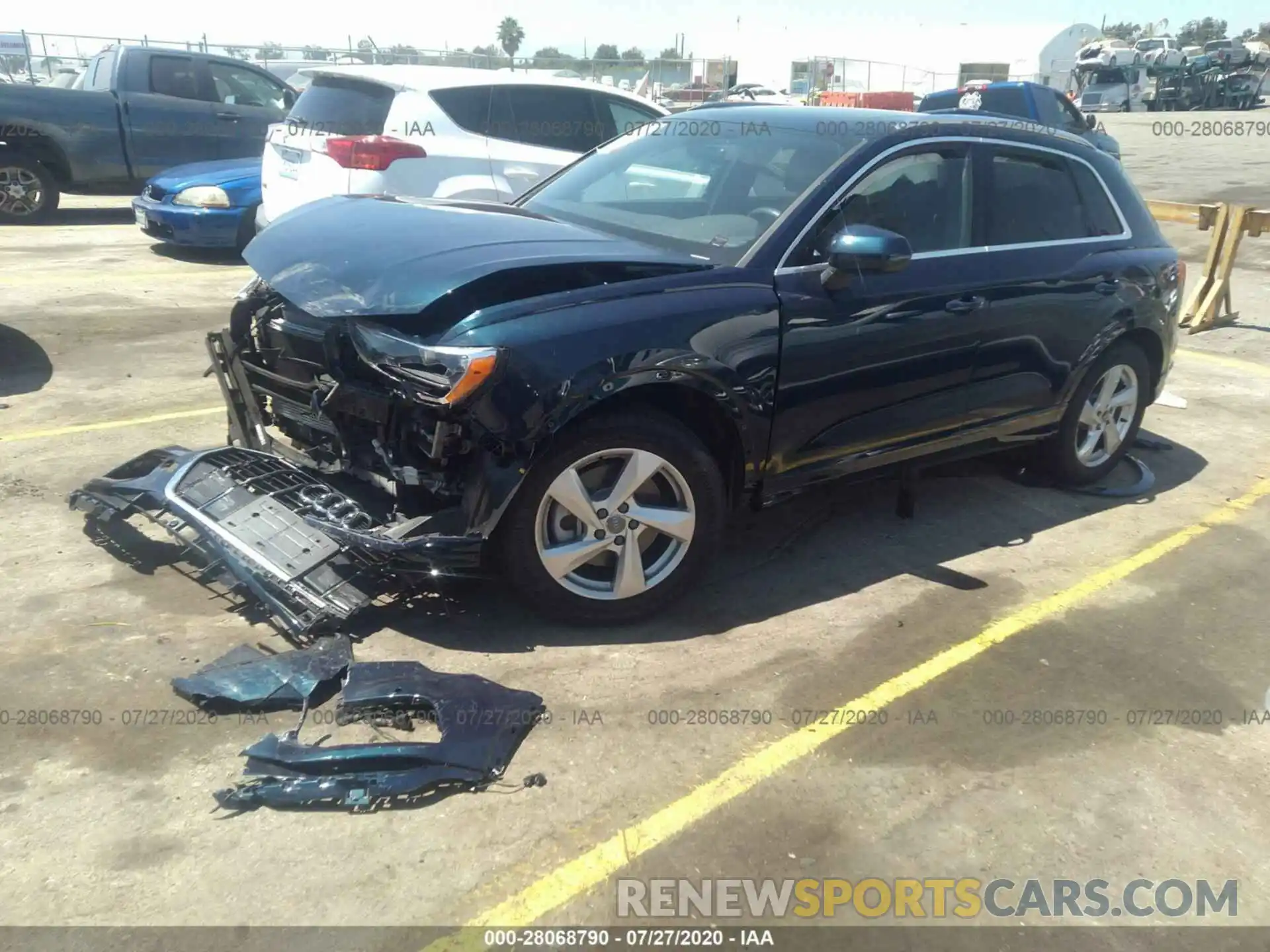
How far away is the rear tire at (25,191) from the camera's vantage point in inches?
487

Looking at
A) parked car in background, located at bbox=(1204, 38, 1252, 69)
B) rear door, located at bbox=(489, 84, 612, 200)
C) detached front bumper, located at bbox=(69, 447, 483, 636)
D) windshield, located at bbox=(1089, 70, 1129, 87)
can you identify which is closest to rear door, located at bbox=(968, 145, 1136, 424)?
detached front bumper, located at bbox=(69, 447, 483, 636)

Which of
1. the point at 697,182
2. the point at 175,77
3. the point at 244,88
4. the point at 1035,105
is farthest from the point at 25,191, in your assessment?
the point at 1035,105

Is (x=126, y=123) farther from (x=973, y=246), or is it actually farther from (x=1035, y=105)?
(x=1035, y=105)

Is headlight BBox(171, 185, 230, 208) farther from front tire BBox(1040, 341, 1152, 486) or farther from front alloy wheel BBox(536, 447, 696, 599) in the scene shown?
front tire BBox(1040, 341, 1152, 486)

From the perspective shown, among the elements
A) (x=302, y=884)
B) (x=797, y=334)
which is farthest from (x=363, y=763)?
(x=797, y=334)

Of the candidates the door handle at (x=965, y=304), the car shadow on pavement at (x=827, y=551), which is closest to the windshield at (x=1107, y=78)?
the car shadow on pavement at (x=827, y=551)

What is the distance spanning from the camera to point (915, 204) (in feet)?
14.9

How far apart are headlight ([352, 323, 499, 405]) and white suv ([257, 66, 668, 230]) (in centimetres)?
449

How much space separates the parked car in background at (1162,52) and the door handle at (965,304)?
1891 inches

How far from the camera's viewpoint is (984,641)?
13.3 ft

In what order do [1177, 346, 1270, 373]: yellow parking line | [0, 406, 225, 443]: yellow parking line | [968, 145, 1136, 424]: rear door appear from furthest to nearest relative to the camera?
[1177, 346, 1270, 373]: yellow parking line
[0, 406, 225, 443]: yellow parking line
[968, 145, 1136, 424]: rear door

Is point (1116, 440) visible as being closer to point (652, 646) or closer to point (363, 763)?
point (652, 646)

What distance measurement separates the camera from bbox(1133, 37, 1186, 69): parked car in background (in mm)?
45656

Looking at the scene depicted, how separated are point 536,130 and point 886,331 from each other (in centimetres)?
534
